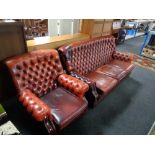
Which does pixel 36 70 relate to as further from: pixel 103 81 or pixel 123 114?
pixel 123 114

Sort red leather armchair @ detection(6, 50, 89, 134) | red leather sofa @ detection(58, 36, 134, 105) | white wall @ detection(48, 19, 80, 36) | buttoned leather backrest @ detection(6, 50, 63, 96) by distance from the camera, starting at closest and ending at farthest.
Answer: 1. red leather armchair @ detection(6, 50, 89, 134)
2. buttoned leather backrest @ detection(6, 50, 63, 96)
3. red leather sofa @ detection(58, 36, 134, 105)
4. white wall @ detection(48, 19, 80, 36)

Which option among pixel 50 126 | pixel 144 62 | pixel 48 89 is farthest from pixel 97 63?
pixel 144 62

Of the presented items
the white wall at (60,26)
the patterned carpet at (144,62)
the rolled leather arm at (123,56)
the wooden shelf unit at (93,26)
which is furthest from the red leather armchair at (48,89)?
the patterned carpet at (144,62)

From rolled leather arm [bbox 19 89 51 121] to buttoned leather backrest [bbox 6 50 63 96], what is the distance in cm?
12

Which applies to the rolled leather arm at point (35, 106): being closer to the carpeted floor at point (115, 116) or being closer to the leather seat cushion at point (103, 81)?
the carpeted floor at point (115, 116)

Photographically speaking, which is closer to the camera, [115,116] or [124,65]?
[115,116]

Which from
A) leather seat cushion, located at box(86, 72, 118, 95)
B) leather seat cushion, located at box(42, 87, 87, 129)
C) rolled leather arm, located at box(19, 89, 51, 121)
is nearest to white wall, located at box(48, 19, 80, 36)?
leather seat cushion, located at box(86, 72, 118, 95)

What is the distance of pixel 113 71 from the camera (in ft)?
8.98

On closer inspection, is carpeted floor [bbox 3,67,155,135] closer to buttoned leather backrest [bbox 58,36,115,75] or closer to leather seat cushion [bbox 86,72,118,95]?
leather seat cushion [bbox 86,72,118,95]

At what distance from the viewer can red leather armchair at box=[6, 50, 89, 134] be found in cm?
153

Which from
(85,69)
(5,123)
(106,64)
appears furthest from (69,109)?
(106,64)

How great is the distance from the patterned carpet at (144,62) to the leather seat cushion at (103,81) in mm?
2255

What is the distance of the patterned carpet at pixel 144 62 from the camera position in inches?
164

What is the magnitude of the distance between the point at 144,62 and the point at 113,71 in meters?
2.32
